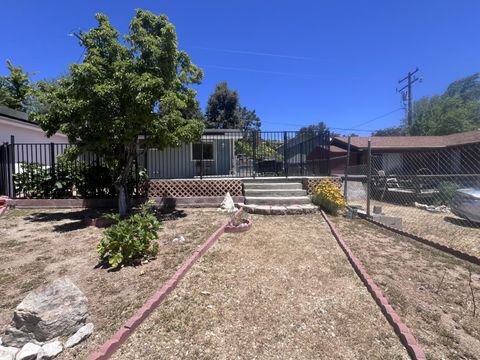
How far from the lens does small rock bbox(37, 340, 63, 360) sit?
226cm

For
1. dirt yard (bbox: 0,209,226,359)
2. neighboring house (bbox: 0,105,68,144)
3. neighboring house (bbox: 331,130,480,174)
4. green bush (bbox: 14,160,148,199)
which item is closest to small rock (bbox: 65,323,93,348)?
Result: dirt yard (bbox: 0,209,226,359)

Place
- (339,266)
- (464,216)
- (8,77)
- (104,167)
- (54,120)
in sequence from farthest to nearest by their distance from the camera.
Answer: (8,77) → (104,167) → (464,216) → (54,120) → (339,266)

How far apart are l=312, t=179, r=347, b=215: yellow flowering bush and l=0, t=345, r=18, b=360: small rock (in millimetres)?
6936

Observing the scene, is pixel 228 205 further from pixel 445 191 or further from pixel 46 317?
pixel 445 191

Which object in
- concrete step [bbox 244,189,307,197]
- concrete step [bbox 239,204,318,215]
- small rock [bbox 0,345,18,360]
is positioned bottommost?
small rock [bbox 0,345,18,360]

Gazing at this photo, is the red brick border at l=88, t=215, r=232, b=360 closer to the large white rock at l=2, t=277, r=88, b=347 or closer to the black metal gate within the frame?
the large white rock at l=2, t=277, r=88, b=347

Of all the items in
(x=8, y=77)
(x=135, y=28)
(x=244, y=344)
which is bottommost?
(x=244, y=344)

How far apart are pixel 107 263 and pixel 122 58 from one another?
5.23m

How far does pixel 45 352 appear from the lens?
229 centimetres

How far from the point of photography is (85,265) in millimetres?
4176

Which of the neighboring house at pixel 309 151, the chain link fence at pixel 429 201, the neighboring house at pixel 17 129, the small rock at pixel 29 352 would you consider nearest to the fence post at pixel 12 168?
the neighboring house at pixel 17 129

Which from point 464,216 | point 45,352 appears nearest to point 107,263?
point 45,352

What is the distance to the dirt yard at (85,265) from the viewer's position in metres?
2.92

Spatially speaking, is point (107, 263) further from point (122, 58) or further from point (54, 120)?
point (122, 58)
